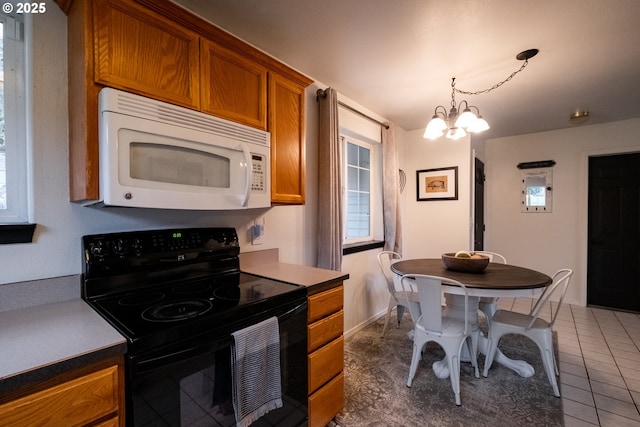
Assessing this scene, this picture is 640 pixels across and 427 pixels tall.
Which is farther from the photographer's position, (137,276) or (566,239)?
(566,239)

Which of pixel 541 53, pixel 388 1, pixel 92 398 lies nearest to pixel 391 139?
pixel 541 53

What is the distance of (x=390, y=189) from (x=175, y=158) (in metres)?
2.49

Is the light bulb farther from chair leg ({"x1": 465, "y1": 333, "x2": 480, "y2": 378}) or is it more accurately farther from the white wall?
the white wall

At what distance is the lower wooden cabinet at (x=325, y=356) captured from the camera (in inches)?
60.6

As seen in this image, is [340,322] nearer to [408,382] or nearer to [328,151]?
[408,382]

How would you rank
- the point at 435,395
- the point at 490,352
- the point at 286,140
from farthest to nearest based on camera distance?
the point at 490,352 → the point at 435,395 → the point at 286,140

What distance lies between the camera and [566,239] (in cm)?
401

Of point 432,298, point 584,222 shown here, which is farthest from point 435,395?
point 584,222

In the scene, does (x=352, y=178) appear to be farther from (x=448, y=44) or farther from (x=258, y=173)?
(x=258, y=173)

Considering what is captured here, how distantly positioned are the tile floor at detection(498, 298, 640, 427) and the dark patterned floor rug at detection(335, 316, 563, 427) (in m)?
0.15

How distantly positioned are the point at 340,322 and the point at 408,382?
0.83m

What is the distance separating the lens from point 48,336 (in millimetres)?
901

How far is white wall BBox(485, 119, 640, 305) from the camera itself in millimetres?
3812

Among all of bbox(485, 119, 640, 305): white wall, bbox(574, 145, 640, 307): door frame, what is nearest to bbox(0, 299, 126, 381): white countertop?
bbox(485, 119, 640, 305): white wall
